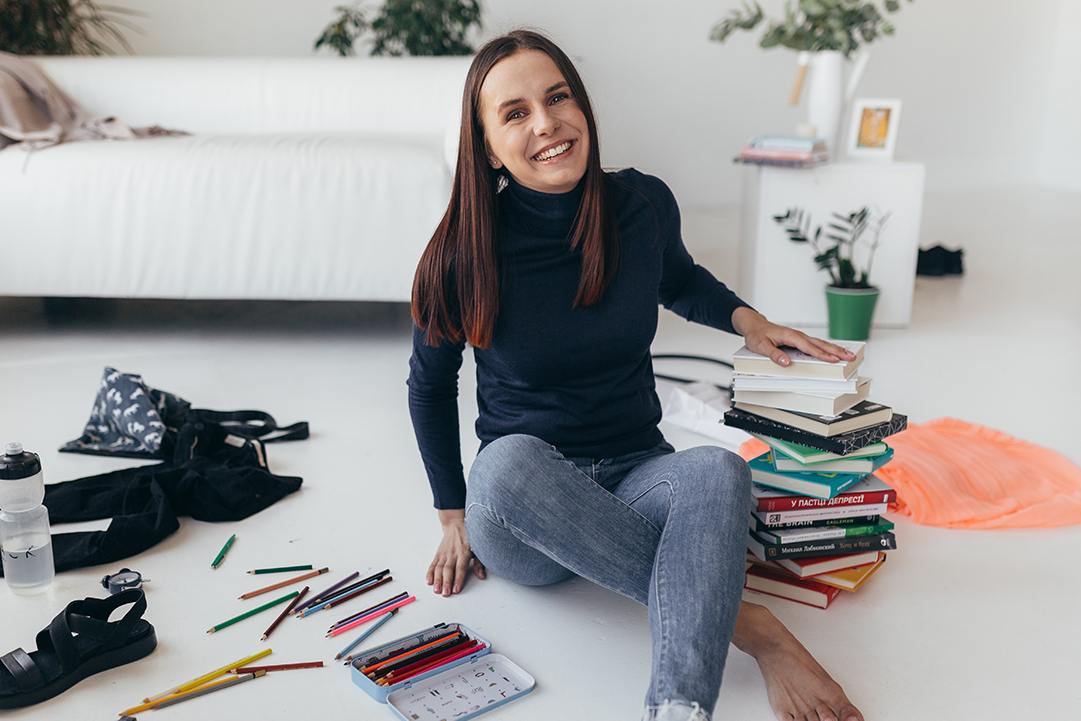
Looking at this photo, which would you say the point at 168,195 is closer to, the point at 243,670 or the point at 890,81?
the point at 243,670

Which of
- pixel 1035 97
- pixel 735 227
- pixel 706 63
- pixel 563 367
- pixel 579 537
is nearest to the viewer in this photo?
pixel 579 537

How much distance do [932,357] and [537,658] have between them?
1.79 meters

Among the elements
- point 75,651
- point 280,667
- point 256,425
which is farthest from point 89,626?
point 256,425

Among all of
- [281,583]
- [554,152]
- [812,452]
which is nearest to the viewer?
[554,152]

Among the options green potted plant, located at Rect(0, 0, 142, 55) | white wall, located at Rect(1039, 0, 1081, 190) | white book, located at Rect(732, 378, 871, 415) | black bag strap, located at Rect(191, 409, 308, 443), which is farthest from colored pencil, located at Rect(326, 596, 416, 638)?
white wall, located at Rect(1039, 0, 1081, 190)

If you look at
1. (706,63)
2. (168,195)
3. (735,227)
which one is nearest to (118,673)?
(168,195)

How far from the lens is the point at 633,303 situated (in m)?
1.32

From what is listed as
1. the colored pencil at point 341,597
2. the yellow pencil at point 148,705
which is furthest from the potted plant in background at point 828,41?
the yellow pencil at point 148,705

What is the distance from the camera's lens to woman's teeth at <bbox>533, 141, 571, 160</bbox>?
1238mm

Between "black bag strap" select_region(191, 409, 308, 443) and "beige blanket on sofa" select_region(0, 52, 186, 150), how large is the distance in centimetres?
122

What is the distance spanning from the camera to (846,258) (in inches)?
111

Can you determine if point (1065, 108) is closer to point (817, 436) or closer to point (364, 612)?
point (817, 436)

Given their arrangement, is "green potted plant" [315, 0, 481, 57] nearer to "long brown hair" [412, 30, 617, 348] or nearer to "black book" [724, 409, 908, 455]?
"long brown hair" [412, 30, 617, 348]

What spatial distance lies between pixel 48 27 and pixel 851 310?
3629 mm
